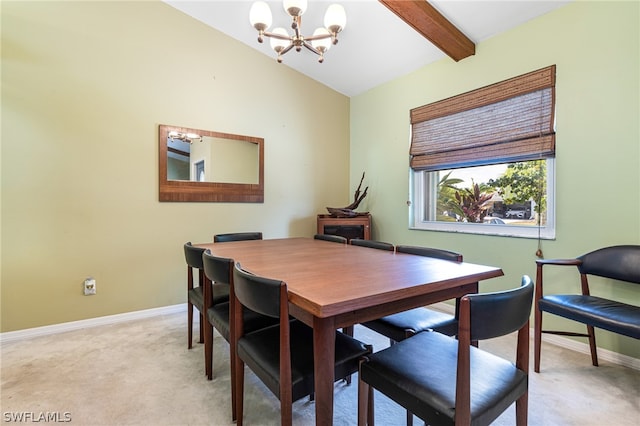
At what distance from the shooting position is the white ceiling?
2.37 m

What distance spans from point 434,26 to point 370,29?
0.63 metres

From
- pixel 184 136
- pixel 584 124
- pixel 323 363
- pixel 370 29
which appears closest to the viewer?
pixel 323 363

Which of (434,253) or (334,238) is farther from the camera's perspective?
(334,238)

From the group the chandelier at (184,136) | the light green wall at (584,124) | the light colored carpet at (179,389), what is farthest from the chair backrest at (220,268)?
the light green wall at (584,124)

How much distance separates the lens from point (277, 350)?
1260 millimetres

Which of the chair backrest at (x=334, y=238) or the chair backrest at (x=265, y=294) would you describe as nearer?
the chair backrest at (x=265, y=294)

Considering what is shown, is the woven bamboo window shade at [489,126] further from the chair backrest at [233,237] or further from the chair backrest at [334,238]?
the chair backrest at [233,237]

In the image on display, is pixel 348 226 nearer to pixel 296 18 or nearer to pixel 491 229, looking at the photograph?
pixel 491 229

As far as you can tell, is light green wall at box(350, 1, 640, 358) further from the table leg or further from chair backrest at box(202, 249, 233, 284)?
chair backrest at box(202, 249, 233, 284)

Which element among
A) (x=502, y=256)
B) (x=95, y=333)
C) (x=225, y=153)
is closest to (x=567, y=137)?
(x=502, y=256)

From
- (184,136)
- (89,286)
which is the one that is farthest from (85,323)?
A: (184,136)

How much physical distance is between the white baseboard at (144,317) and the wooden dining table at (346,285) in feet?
4.87

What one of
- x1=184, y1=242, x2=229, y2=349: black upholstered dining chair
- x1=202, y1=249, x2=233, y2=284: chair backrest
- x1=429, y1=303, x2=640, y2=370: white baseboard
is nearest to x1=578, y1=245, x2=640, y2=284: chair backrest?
x1=429, y1=303, x2=640, y2=370: white baseboard

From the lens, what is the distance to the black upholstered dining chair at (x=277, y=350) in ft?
3.49
